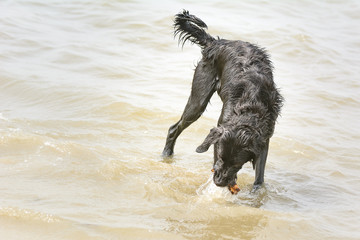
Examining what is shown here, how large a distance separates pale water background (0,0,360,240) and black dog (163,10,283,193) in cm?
61

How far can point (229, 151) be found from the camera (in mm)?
5492

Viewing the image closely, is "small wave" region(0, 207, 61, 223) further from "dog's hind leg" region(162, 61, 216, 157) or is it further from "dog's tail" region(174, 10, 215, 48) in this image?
"dog's tail" region(174, 10, 215, 48)

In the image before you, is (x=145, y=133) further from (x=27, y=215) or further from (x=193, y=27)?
(x=27, y=215)

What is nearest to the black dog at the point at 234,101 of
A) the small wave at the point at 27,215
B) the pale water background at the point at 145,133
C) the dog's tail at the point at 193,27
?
the dog's tail at the point at 193,27

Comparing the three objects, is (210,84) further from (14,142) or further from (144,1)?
(144,1)

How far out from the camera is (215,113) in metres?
10.1

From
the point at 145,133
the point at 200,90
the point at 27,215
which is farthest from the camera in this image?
the point at 145,133

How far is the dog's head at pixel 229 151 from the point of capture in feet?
18.0

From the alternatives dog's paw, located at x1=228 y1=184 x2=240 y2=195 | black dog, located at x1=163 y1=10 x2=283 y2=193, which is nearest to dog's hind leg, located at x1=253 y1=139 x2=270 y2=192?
black dog, located at x1=163 y1=10 x2=283 y2=193

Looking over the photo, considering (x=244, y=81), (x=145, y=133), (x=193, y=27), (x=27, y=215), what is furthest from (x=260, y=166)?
(x=145, y=133)

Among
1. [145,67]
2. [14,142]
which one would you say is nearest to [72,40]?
[145,67]

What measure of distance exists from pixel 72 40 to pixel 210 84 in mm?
7202

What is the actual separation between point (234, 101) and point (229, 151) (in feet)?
3.01

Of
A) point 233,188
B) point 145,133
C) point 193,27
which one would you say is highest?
point 193,27
